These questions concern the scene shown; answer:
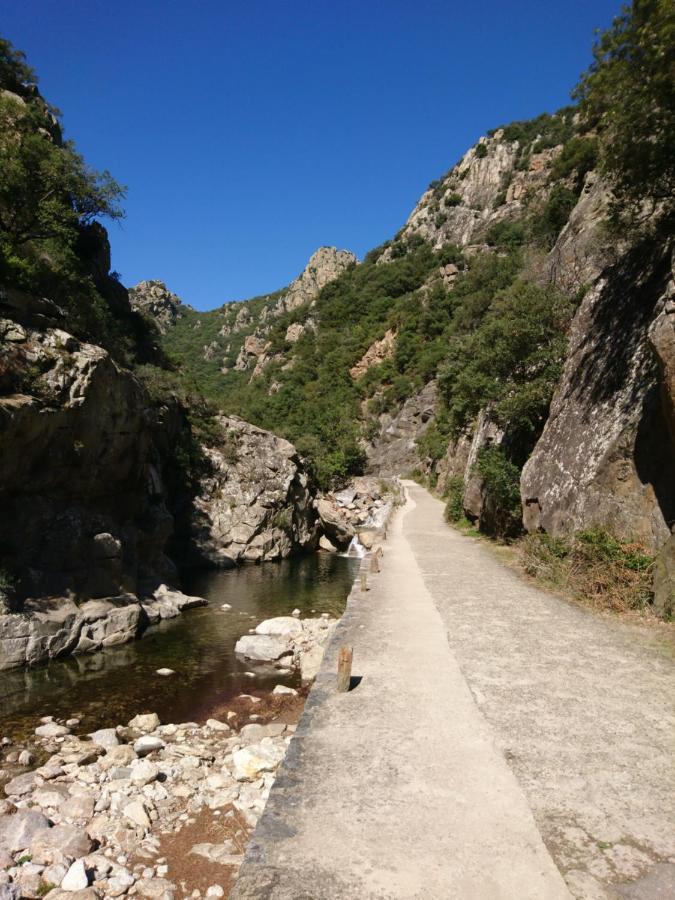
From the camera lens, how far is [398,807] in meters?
4.07

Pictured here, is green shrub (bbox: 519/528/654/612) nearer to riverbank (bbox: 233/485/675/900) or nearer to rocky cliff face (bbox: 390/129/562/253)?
riverbank (bbox: 233/485/675/900)

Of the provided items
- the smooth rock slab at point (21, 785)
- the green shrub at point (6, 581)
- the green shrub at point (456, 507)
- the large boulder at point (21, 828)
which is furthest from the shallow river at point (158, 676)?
the green shrub at point (456, 507)

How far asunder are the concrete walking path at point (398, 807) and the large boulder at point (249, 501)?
63.0 feet

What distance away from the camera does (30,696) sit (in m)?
9.77

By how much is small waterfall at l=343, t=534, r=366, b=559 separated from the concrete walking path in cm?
2046

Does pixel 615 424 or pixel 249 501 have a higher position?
pixel 615 424

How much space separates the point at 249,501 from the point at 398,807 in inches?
922

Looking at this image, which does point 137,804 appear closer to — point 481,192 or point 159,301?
point 481,192

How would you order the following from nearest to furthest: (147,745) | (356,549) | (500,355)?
(147,745) → (500,355) → (356,549)

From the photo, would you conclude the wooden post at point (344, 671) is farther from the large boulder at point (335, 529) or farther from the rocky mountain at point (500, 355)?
the large boulder at point (335, 529)

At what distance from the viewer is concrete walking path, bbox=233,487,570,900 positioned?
331 centimetres

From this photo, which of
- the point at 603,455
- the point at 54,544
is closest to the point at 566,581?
the point at 603,455

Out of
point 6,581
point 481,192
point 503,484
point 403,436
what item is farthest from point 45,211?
point 481,192

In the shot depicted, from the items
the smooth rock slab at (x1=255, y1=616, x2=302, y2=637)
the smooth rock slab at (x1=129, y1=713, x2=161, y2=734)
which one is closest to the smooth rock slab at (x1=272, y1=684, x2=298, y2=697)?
the smooth rock slab at (x1=129, y1=713, x2=161, y2=734)
